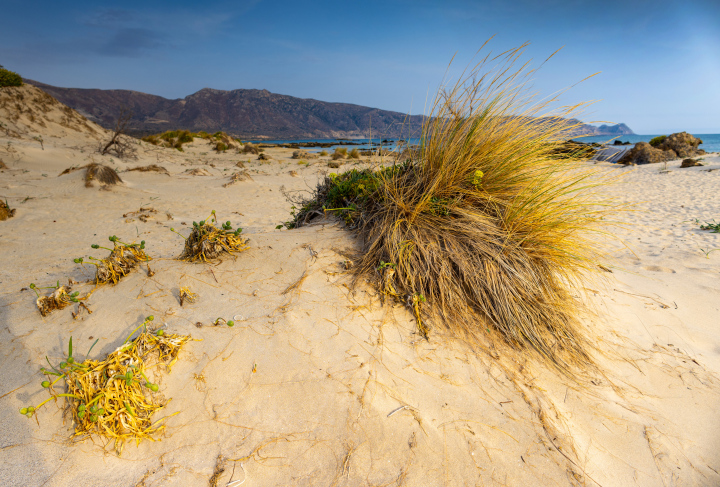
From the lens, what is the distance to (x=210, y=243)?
2307 mm

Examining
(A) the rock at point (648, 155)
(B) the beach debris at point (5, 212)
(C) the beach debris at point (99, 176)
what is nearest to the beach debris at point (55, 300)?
(B) the beach debris at point (5, 212)

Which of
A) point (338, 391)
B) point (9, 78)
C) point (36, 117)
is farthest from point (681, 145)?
point (9, 78)

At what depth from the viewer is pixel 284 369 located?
162cm

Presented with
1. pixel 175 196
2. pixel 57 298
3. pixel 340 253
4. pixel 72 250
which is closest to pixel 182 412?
pixel 57 298

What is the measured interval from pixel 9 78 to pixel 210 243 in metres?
19.1

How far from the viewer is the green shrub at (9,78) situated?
1344 centimetres

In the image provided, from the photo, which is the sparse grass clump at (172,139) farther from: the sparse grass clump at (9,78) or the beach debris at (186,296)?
the beach debris at (186,296)

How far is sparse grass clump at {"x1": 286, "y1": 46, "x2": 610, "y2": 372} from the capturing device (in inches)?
82.1

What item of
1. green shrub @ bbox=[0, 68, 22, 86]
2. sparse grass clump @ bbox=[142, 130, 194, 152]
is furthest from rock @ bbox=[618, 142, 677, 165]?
green shrub @ bbox=[0, 68, 22, 86]

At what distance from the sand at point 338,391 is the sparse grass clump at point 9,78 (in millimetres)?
17308

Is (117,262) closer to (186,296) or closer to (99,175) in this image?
(186,296)

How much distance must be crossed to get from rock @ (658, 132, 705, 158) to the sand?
20194 millimetres

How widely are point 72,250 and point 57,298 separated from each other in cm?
221

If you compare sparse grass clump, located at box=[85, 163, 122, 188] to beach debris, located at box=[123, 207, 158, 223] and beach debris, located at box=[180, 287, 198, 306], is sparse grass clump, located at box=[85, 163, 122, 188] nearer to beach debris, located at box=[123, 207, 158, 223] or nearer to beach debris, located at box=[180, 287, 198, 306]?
beach debris, located at box=[123, 207, 158, 223]
